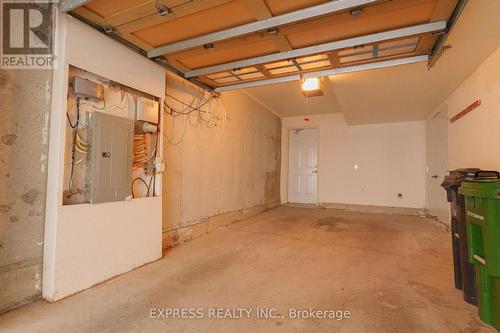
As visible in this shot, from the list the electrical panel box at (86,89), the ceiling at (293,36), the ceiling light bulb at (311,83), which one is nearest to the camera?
the ceiling at (293,36)

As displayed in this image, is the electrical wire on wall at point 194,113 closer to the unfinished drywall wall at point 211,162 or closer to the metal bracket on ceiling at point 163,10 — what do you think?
the unfinished drywall wall at point 211,162

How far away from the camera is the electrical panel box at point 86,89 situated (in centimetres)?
208

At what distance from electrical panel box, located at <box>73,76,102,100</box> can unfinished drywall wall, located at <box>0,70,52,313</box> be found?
0.18 meters

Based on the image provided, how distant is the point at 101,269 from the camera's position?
2.24 meters

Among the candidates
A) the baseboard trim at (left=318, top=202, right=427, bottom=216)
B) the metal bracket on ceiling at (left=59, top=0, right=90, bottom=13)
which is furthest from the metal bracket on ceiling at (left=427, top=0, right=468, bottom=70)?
the baseboard trim at (left=318, top=202, right=427, bottom=216)

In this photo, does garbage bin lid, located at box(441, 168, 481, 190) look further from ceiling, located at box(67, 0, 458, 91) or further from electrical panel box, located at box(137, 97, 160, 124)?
electrical panel box, located at box(137, 97, 160, 124)

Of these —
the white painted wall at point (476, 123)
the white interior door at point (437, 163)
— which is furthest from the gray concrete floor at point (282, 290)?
the white interior door at point (437, 163)

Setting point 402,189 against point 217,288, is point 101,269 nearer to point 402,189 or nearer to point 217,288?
point 217,288

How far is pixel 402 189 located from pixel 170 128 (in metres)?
5.87

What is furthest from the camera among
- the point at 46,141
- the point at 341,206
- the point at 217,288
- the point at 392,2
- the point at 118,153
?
the point at 341,206

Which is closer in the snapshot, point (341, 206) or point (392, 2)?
point (392, 2)

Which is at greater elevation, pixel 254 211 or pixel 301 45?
pixel 301 45

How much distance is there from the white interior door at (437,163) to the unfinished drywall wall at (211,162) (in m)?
3.62

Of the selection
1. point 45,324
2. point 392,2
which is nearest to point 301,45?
point 392,2
